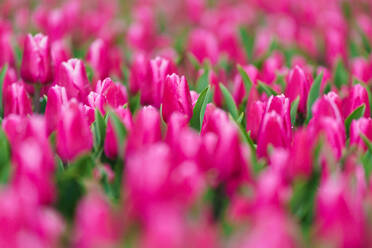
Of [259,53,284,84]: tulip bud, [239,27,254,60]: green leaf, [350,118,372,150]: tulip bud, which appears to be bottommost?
[239,27,254,60]: green leaf

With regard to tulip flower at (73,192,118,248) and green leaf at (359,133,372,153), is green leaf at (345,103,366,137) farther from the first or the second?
tulip flower at (73,192,118,248)

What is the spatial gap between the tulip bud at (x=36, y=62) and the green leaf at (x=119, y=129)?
74 cm

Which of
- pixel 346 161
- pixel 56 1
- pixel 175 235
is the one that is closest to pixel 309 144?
pixel 346 161

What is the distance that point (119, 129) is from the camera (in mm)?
1683

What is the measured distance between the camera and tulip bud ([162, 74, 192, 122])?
1.94 meters

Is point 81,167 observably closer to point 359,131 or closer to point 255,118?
point 255,118

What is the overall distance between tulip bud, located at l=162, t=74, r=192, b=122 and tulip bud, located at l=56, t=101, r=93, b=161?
0.37 meters

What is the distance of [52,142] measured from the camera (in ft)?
5.60

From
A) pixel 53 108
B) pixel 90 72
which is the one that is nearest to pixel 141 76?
pixel 90 72

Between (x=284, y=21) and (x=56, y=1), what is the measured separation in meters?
1.71

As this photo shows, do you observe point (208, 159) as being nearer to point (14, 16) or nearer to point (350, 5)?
point (14, 16)

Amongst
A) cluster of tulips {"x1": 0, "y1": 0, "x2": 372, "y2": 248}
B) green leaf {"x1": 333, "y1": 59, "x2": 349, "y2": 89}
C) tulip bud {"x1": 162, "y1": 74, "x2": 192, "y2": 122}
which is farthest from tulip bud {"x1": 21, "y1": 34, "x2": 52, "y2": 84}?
green leaf {"x1": 333, "y1": 59, "x2": 349, "y2": 89}

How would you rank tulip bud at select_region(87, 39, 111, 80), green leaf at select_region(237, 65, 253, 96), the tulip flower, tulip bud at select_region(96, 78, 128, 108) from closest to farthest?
the tulip flower → tulip bud at select_region(96, 78, 128, 108) → green leaf at select_region(237, 65, 253, 96) → tulip bud at select_region(87, 39, 111, 80)

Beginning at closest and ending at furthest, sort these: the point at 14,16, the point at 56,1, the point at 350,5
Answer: the point at 14,16, the point at 56,1, the point at 350,5
